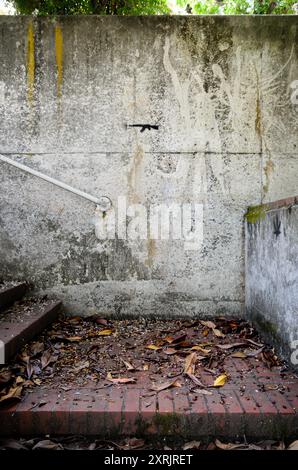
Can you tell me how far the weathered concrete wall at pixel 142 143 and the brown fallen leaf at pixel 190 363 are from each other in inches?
34.6

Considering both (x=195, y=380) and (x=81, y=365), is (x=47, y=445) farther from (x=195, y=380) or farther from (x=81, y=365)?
(x=195, y=380)

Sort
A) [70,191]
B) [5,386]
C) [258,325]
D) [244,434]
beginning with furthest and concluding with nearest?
[70,191], [258,325], [5,386], [244,434]

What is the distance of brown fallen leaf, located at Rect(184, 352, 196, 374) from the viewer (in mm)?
2428

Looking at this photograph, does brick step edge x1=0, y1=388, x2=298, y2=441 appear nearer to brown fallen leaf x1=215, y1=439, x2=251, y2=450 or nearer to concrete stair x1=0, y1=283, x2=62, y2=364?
brown fallen leaf x1=215, y1=439, x2=251, y2=450

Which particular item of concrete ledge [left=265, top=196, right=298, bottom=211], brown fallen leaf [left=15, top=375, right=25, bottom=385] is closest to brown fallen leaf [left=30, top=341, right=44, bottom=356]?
brown fallen leaf [left=15, top=375, right=25, bottom=385]

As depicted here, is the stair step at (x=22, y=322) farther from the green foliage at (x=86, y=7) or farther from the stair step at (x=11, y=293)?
the green foliage at (x=86, y=7)

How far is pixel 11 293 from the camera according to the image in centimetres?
320

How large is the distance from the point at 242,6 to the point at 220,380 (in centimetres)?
502

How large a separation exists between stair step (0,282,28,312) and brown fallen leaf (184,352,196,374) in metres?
1.54

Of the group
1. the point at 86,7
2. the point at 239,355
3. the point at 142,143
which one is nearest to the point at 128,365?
the point at 239,355

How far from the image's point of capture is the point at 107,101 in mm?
3463

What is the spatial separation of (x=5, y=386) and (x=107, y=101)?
2.52 m

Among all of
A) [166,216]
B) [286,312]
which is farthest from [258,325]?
[166,216]
